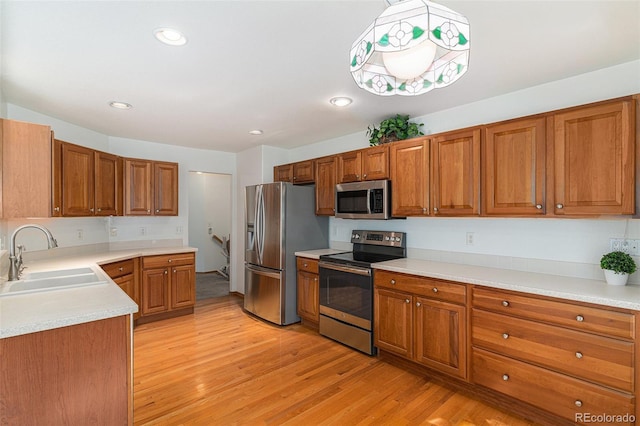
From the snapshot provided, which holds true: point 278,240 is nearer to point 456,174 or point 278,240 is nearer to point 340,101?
point 340,101

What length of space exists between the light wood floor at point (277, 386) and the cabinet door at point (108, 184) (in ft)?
4.91

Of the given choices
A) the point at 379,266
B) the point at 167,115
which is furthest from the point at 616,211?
the point at 167,115

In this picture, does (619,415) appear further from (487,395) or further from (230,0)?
(230,0)

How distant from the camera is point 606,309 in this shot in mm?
1771

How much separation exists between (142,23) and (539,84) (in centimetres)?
280

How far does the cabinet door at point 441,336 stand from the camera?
7.75 feet

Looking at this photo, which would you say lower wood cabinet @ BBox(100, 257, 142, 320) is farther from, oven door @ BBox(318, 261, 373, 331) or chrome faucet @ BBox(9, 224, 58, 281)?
oven door @ BBox(318, 261, 373, 331)

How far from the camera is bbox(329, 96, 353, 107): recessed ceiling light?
2.73 metres

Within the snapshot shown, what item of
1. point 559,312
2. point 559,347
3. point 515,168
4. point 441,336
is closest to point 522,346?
point 559,347

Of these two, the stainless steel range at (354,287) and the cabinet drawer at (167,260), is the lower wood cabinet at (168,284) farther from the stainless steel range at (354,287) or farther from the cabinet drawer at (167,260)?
the stainless steel range at (354,287)

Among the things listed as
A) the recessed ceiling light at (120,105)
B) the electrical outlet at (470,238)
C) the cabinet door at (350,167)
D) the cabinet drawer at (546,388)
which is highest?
the recessed ceiling light at (120,105)

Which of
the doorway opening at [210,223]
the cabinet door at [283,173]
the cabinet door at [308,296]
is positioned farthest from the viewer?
the doorway opening at [210,223]

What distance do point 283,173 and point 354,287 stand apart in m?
2.05

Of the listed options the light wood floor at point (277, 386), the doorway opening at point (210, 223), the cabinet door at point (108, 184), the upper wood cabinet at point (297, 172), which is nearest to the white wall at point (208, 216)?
the doorway opening at point (210, 223)
